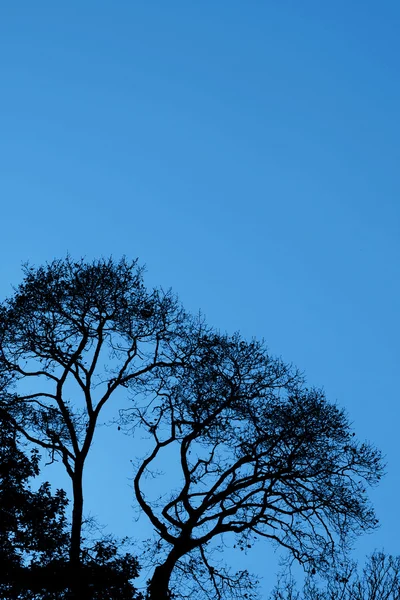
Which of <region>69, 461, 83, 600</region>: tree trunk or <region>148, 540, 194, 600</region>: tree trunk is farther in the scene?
<region>148, 540, 194, 600</region>: tree trunk

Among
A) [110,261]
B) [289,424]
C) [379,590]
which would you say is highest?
[110,261]

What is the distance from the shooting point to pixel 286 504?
2739 cm

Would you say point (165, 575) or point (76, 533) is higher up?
point (76, 533)

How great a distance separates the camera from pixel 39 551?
2395cm

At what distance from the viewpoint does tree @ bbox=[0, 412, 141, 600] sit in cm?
2333

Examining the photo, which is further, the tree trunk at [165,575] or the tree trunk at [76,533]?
the tree trunk at [165,575]

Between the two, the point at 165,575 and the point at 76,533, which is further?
the point at 76,533

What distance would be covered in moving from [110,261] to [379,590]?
15199 mm

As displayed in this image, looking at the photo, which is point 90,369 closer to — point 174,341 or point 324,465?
point 174,341

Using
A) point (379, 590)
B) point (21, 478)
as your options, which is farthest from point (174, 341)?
point (379, 590)

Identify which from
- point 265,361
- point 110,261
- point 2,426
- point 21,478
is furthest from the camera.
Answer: point 110,261

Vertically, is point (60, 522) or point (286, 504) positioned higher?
point (286, 504)

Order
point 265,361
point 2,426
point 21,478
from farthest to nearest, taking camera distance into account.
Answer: point 265,361 → point 2,426 → point 21,478

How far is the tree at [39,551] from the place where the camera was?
23.3m
